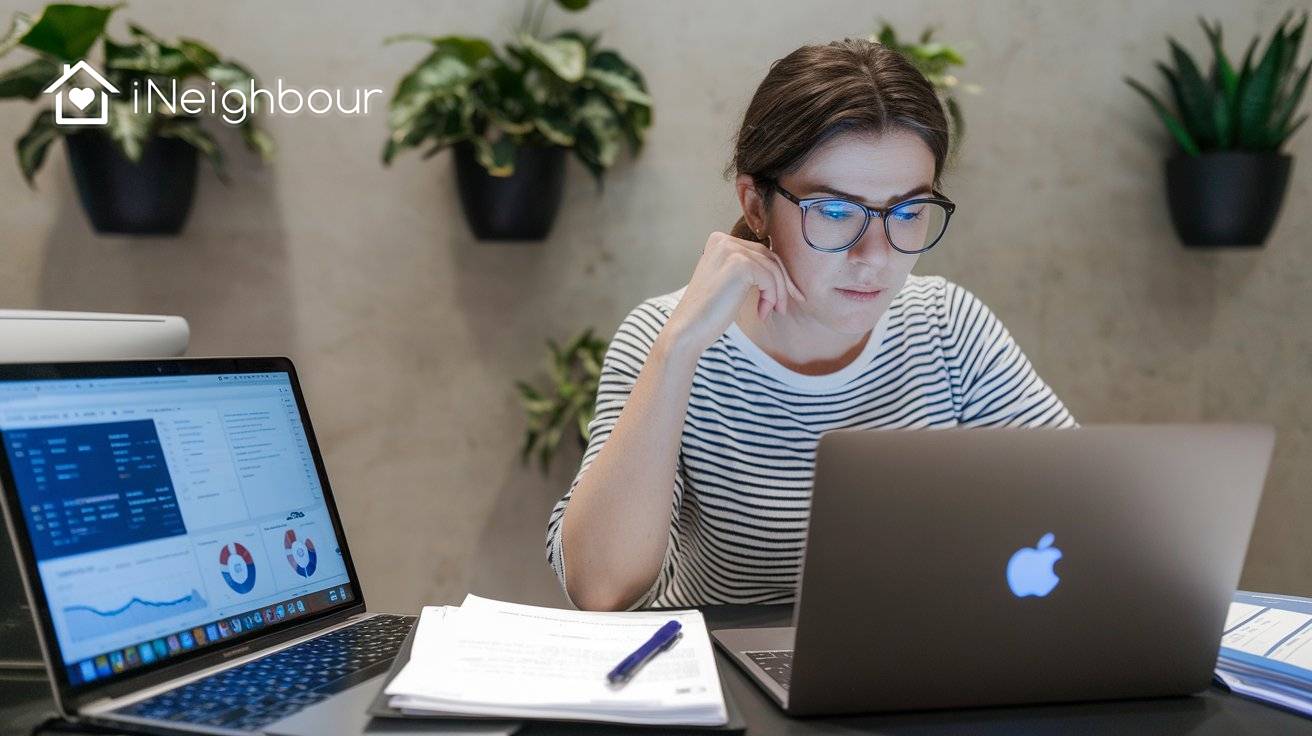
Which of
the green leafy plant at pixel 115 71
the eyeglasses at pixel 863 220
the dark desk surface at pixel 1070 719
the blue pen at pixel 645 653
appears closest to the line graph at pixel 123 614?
the blue pen at pixel 645 653

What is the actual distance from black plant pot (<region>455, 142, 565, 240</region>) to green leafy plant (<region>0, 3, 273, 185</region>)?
465 mm

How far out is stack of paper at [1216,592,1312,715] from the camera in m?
0.88

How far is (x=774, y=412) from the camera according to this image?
1.46m

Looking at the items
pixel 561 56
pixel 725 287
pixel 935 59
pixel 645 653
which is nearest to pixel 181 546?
pixel 645 653

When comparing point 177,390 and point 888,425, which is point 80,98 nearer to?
point 177,390

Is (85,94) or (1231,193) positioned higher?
(85,94)

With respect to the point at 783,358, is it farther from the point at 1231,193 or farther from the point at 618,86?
the point at 1231,193

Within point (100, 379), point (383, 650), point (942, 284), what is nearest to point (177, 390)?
point (100, 379)

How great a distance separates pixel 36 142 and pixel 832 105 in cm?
183

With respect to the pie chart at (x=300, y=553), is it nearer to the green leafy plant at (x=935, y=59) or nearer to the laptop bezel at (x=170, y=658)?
the laptop bezel at (x=170, y=658)

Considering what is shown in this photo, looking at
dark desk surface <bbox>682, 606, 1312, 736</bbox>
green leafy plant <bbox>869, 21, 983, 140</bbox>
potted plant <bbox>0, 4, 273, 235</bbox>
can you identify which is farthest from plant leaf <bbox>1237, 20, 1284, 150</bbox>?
potted plant <bbox>0, 4, 273, 235</bbox>

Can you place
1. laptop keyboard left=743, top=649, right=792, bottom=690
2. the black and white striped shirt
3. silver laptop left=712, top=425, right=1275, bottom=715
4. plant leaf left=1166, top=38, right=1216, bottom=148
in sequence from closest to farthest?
1. silver laptop left=712, top=425, right=1275, bottom=715
2. laptop keyboard left=743, top=649, right=792, bottom=690
3. the black and white striped shirt
4. plant leaf left=1166, top=38, right=1216, bottom=148

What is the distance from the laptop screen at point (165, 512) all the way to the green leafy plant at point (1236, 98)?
250 centimetres

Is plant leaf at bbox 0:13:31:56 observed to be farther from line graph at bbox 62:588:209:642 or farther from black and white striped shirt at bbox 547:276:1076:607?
line graph at bbox 62:588:209:642
